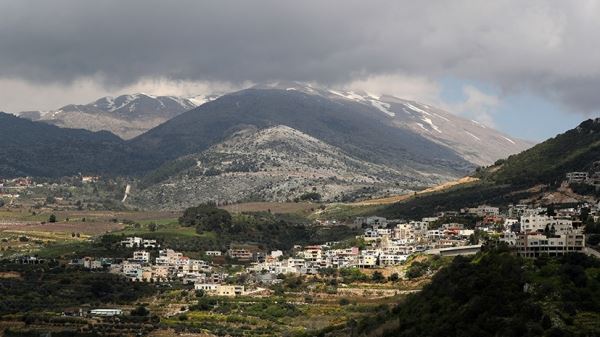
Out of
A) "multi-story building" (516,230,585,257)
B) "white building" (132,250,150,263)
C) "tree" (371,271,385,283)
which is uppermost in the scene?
"multi-story building" (516,230,585,257)

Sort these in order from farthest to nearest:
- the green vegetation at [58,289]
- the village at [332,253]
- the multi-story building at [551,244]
A: the village at [332,253], the green vegetation at [58,289], the multi-story building at [551,244]

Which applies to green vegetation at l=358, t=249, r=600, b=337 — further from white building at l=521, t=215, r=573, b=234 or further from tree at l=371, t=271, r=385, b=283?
tree at l=371, t=271, r=385, b=283

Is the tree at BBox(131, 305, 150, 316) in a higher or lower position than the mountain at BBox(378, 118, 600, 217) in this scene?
lower

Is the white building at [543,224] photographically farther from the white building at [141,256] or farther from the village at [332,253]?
the white building at [141,256]

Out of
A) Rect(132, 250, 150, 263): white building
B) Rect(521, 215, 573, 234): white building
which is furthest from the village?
Rect(521, 215, 573, 234): white building

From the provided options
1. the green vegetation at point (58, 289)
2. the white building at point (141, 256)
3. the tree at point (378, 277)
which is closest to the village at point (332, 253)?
the white building at point (141, 256)

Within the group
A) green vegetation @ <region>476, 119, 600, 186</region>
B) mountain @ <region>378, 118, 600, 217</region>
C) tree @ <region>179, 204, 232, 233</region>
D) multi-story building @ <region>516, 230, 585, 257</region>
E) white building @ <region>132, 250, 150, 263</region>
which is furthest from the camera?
tree @ <region>179, 204, 232, 233</region>
